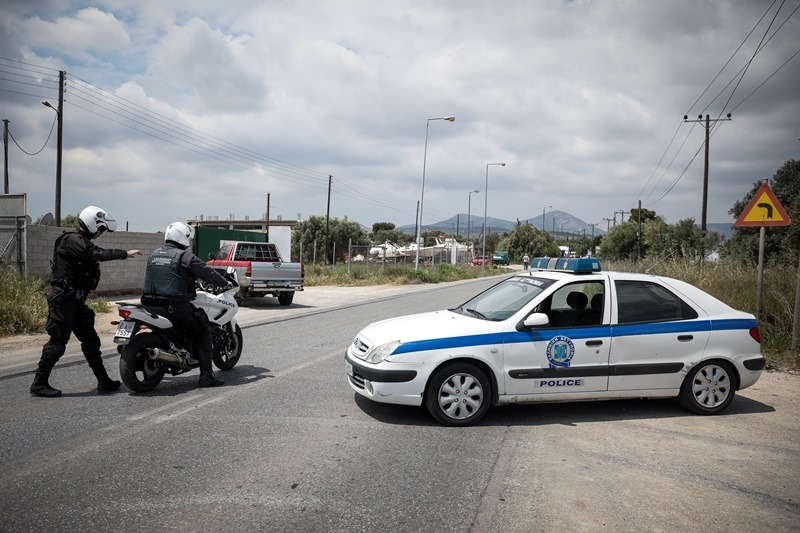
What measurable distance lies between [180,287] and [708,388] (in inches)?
228

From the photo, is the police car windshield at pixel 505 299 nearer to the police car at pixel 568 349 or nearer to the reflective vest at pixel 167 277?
the police car at pixel 568 349

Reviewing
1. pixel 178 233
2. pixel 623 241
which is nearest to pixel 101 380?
pixel 178 233

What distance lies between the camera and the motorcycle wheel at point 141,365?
6051 mm

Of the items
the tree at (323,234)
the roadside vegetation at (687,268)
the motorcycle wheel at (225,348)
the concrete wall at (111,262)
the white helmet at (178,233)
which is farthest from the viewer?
the tree at (323,234)

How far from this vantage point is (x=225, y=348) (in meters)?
7.50

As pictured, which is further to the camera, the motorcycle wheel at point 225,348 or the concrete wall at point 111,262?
the concrete wall at point 111,262

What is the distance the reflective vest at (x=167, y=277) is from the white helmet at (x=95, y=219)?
598 mm

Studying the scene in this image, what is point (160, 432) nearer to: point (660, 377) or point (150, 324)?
point (150, 324)

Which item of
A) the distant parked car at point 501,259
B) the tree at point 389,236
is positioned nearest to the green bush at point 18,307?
the distant parked car at point 501,259

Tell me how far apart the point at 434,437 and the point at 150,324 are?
3418mm

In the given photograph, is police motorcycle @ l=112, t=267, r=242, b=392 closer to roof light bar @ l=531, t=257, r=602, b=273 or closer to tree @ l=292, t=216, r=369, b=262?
roof light bar @ l=531, t=257, r=602, b=273

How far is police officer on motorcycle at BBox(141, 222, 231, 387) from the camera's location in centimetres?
630

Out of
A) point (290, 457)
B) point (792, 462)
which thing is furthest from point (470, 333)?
point (792, 462)

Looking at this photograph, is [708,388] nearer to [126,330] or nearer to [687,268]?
[126,330]
